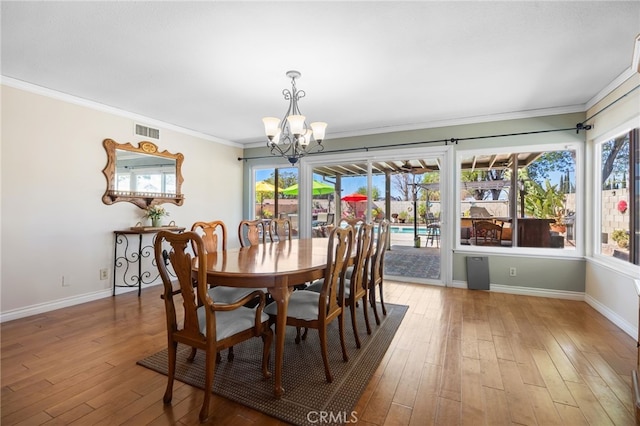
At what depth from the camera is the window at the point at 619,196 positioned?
2863 millimetres

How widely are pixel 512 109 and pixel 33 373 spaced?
17.8 feet

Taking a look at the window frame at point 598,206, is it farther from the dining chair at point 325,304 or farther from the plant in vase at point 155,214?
the plant in vase at point 155,214

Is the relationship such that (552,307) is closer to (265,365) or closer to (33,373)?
(265,365)

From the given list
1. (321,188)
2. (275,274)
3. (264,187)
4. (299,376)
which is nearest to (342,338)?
(299,376)

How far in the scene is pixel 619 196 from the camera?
10.2 ft

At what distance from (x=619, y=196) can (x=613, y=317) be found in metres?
1.25

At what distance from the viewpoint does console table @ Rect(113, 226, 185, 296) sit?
12.9 feet

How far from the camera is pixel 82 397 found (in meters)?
1.82

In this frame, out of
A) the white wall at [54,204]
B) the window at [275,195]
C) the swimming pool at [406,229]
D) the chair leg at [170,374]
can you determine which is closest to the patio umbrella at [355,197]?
the swimming pool at [406,229]

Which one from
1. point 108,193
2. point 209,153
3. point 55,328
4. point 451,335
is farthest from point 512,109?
point 55,328

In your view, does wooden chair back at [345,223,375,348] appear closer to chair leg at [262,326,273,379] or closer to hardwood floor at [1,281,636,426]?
hardwood floor at [1,281,636,426]

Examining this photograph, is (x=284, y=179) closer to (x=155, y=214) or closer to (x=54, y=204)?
(x=155, y=214)

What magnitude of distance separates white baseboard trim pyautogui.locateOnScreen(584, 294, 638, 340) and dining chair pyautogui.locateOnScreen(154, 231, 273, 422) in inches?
129

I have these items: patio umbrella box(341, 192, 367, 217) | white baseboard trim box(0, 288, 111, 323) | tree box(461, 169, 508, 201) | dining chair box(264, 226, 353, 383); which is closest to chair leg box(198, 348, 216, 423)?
dining chair box(264, 226, 353, 383)
